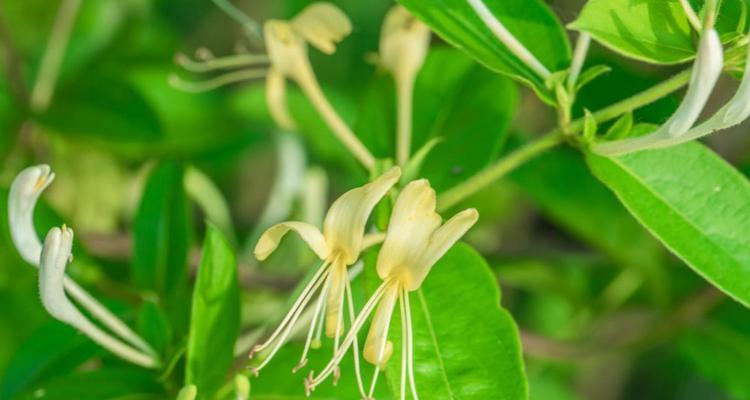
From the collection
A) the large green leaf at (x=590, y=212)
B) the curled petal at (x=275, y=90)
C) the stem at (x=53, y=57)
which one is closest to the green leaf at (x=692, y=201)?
the curled petal at (x=275, y=90)

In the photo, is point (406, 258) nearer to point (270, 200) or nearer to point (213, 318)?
point (213, 318)

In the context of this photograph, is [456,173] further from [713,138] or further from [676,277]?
[713,138]

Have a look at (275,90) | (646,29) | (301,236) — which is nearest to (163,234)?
(275,90)

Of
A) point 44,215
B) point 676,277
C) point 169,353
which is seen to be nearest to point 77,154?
point 44,215

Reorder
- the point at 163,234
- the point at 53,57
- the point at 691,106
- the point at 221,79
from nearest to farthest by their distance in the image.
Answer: the point at 691,106, the point at 163,234, the point at 221,79, the point at 53,57

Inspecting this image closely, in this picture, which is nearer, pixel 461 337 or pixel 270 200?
pixel 461 337

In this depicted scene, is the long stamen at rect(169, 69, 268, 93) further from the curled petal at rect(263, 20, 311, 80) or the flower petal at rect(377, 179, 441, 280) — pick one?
the flower petal at rect(377, 179, 441, 280)
